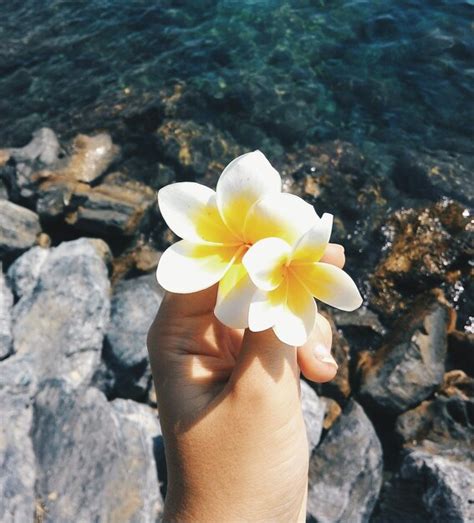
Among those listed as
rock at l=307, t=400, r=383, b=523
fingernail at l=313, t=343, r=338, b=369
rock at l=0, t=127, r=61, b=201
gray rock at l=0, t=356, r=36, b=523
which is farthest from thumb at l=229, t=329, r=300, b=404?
rock at l=0, t=127, r=61, b=201

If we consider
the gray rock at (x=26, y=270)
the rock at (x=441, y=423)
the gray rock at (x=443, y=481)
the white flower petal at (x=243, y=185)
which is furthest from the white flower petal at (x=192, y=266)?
the gray rock at (x=26, y=270)

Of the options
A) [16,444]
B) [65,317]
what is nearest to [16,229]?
[65,317]

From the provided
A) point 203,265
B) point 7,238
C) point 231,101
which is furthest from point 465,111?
point 203,265

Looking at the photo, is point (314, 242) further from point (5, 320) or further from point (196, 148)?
point (196, 148)

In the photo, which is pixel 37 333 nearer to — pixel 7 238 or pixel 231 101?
pixel 7 238

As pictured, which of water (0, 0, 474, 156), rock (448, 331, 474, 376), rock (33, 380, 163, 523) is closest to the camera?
rock (33, 380, 163, 523)

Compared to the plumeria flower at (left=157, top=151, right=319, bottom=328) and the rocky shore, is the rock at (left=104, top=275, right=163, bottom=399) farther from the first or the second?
the plumeria flower at (left=157, top=151, right=319, bottom=328)
